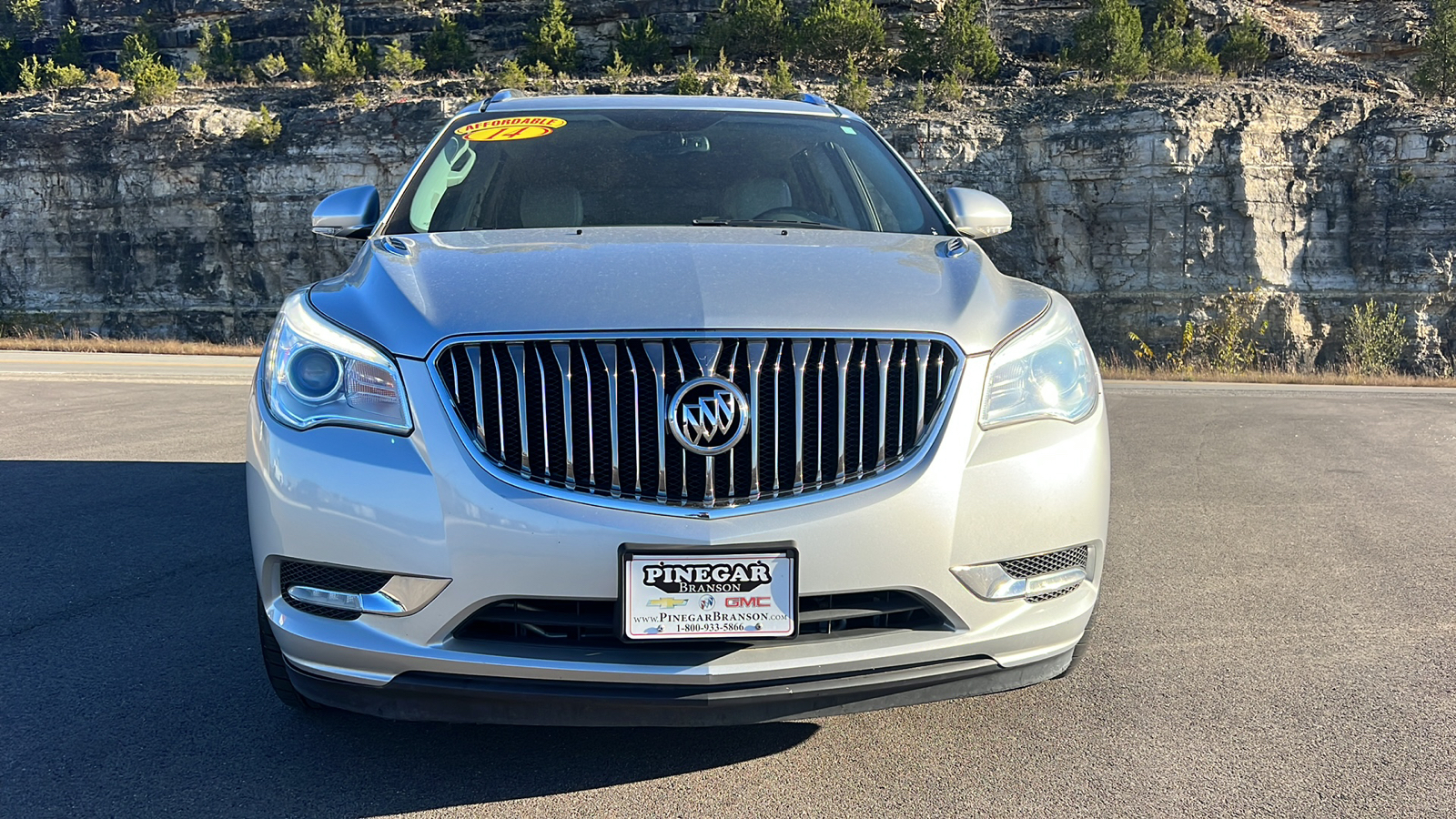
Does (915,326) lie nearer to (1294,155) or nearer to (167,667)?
(167,667)

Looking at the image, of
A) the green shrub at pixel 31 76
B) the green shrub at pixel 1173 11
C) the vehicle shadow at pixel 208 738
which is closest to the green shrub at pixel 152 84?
the green shrub at pixel 31 76

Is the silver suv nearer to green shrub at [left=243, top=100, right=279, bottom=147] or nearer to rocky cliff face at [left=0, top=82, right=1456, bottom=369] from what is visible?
rocky cliff face at [left=0, top=82, right=1456, bottom=369]

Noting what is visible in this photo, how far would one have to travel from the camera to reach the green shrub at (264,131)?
95.3ft

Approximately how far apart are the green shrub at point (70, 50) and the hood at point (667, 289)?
134ft

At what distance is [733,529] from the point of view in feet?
7.55

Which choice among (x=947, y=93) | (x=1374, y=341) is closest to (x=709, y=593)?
(x=1374, y=341)

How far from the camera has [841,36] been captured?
29.5 meters

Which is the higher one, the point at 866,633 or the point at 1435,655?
the point at 866,633

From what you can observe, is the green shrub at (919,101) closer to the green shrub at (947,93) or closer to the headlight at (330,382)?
the green shrub at (947,93)

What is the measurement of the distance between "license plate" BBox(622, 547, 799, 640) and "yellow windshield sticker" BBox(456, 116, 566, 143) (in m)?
2.32

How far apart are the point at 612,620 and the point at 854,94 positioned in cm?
2613

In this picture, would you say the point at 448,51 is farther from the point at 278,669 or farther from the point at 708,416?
the point at 708,416

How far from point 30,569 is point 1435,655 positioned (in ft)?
16.6

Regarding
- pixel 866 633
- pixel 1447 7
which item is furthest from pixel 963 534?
pixel 1447 7
